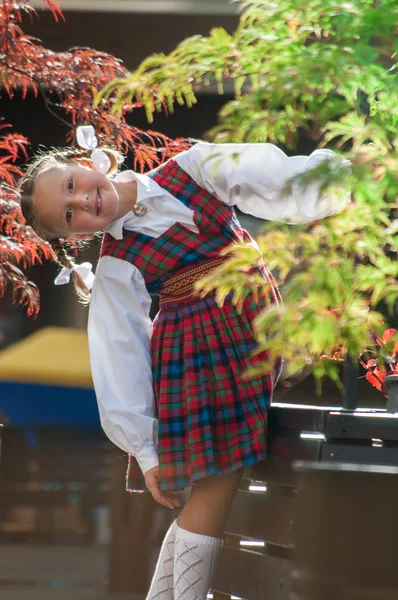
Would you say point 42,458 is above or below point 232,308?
below

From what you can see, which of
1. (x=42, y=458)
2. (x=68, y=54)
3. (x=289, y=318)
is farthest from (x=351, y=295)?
(x=42, y=458)

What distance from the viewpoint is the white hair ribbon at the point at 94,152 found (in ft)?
5.37

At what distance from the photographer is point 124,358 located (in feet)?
5.00

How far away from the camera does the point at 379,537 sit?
3.75 ft

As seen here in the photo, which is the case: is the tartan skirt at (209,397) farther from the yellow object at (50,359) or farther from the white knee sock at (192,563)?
the yellow object at (50,359)

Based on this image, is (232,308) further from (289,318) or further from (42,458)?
(42,458)

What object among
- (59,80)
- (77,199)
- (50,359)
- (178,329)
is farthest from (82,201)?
(50,359)

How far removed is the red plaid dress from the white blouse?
0.07ft

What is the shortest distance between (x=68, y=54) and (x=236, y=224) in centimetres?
106

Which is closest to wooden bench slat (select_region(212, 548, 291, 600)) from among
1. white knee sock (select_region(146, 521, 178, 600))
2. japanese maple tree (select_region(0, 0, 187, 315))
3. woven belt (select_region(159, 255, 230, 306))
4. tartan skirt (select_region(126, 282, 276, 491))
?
white knee sock (select_region(146, 521, 178, 600))

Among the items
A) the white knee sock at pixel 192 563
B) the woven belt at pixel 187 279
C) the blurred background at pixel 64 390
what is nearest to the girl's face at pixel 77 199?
the woven belt at pixel 187 279

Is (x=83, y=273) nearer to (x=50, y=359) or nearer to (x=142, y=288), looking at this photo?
(x=142, y=288)

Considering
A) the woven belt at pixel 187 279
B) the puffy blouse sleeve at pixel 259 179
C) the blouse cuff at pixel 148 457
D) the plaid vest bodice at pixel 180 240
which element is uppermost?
the puffy blouse sleeve at pixel 259 179

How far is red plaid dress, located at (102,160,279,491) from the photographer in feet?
4.87
